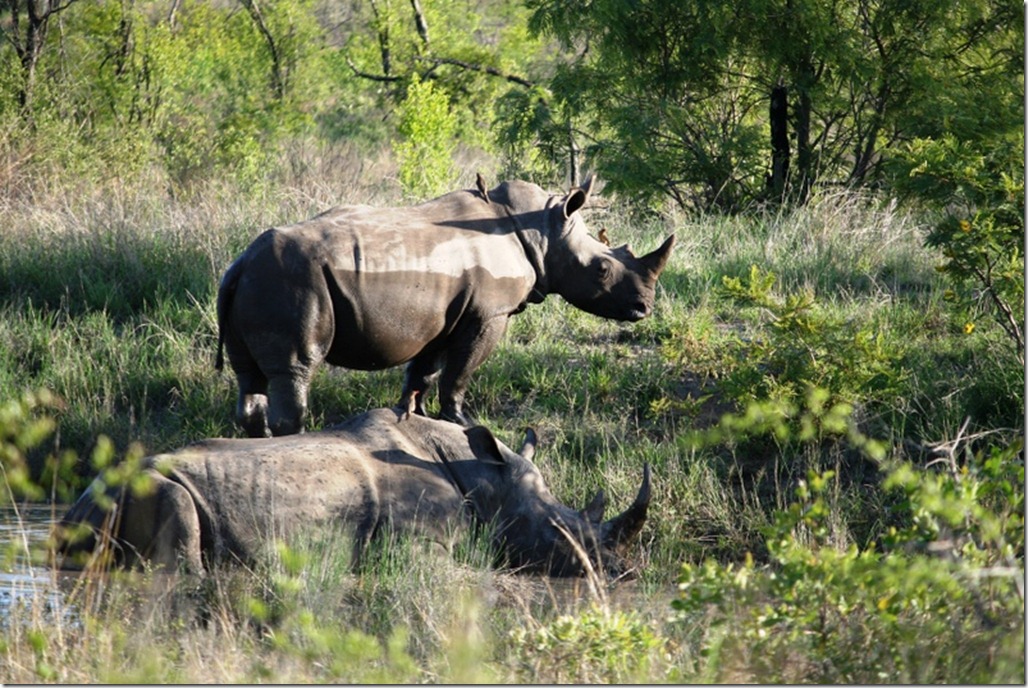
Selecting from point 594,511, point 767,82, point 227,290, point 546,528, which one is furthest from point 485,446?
point 767,82

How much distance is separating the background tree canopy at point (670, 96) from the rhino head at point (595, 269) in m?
4.41

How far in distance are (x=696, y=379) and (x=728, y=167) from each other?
5.45 metres

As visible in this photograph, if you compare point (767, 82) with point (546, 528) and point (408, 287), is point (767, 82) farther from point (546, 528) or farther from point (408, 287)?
point (546, 528)

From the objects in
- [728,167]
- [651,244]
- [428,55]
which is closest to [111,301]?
[651,244]

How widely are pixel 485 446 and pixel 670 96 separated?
8.28 metres

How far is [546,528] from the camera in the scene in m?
7.75

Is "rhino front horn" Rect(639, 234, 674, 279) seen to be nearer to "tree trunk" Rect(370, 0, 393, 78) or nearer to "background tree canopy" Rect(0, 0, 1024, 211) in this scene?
"background tree canopy" Rect(0, 0, 1024, 211)

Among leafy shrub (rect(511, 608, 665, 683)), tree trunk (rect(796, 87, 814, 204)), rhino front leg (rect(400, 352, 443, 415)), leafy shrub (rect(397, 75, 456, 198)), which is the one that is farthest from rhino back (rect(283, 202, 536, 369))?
tree trunk (rect(796, 87, 814, 204))

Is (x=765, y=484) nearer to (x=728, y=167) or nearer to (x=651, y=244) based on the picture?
(x=651, y=244)

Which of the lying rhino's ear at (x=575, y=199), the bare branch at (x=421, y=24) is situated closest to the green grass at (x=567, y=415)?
the lying rhino's ear at (x=575, y=199)

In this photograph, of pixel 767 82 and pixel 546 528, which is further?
pixel 767 82

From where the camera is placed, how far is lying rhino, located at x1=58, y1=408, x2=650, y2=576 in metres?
7.06

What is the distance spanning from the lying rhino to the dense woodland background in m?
0.23

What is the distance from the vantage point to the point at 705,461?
8.93 meters
